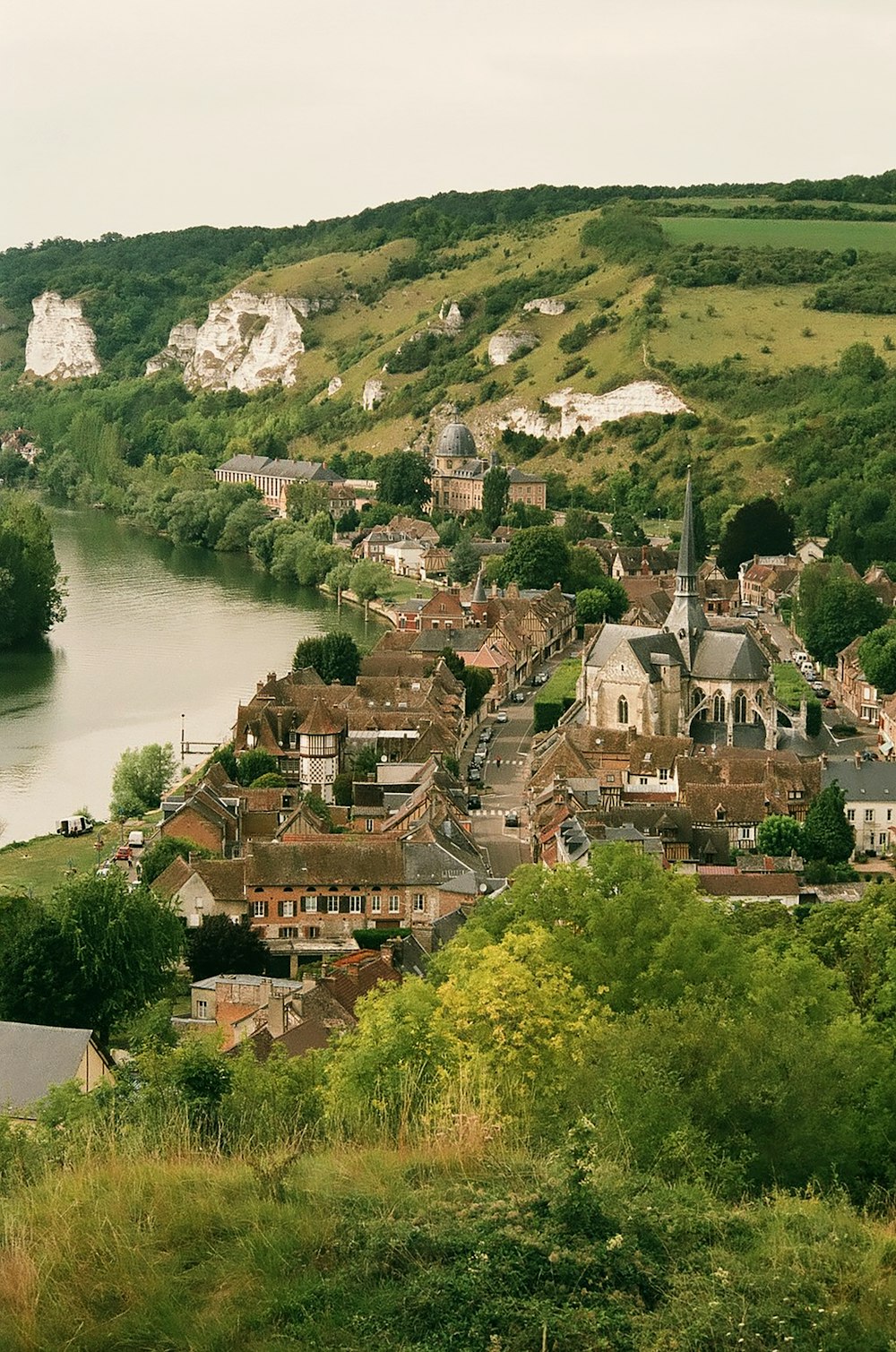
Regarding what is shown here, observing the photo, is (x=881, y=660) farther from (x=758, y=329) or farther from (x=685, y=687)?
(x=758, y=329)

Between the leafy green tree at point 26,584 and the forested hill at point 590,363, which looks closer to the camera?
the leafy green tree at point 26,584

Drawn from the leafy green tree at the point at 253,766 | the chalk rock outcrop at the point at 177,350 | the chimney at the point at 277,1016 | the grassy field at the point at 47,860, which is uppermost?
the chalk rock outcrop at the point at 177,350

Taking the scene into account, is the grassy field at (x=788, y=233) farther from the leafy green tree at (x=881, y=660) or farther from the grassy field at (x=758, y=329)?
the leafy green tree at (x=881, y=660)

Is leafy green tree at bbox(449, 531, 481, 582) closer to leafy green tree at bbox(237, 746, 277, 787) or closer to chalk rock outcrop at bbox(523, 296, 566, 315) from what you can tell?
leafy green tree at bbox(237, 746, 277, 787)

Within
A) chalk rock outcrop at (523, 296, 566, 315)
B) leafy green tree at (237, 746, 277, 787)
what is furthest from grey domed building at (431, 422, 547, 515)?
leafy green tree at (237, 746, 277, 787)

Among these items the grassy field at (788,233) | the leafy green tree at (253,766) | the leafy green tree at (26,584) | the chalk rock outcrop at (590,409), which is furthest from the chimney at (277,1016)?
the grassy field at (788,233)

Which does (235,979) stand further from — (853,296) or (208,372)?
(208,372)
